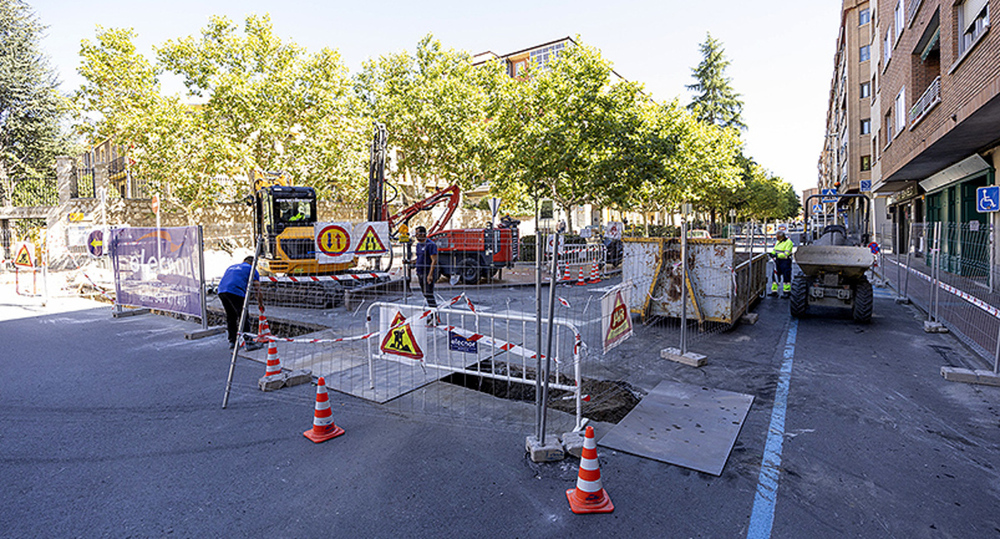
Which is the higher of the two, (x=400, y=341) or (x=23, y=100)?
(x=23, y=100)

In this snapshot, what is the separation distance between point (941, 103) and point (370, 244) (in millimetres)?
14156

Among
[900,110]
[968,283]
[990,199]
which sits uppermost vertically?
[900,110]

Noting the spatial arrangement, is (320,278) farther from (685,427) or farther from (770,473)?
(770,473)

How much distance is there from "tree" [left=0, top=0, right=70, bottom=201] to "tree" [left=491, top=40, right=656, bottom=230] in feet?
82.4

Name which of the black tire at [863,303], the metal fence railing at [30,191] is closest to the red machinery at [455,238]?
the black tire at [863,303]

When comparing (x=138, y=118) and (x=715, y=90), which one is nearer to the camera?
(x=138, y=118)

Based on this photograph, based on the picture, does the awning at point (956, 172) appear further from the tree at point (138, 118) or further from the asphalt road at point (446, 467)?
the tree at point (138, 118)

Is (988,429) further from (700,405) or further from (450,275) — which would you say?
(450,275)

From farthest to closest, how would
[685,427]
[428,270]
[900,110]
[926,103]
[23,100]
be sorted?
[23,100] < [900,110] < [926,103] < [428,270] < [685,427]

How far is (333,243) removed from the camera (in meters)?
12.6

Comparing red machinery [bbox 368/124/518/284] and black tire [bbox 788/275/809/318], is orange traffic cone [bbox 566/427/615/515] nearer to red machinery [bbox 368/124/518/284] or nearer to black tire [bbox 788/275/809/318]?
black tire [bbox 788/275/809/318]

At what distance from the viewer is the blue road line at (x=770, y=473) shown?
3232 millimetres

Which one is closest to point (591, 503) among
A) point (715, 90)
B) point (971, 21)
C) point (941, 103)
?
point (971, 21)

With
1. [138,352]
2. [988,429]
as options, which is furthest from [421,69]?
[988,429]
